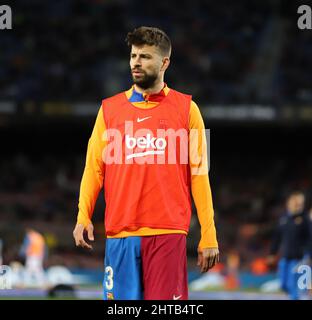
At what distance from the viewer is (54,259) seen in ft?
63.9

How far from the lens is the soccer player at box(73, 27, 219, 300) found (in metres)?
5.25

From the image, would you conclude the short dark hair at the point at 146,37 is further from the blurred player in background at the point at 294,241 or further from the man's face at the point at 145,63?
the blurred player in background at the point at 294,241

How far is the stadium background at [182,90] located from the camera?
68.5 ft

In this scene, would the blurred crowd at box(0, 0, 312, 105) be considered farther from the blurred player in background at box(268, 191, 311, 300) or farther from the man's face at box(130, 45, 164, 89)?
the man's face at box(130, 45, 164, 89)

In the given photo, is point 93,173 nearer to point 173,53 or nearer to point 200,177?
point 200,177

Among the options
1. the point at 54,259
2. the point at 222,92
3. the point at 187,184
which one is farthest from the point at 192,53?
the point at 187,184

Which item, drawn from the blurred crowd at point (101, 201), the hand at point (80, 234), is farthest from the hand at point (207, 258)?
the blurred crowd at point (101, 201)

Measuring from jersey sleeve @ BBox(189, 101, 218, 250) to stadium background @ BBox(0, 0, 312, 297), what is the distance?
45.9 feet

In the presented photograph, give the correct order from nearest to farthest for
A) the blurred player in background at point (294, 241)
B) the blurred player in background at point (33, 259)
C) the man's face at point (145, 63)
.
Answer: the man's face at point (145, 63) → the blurred player in background at point (294, 241) → the blurred player in background at point (33, 259)

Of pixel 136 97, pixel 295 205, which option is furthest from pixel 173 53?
pixel 136 97

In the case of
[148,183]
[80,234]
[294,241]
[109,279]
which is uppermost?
[294,241]

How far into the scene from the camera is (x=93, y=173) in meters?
5.46

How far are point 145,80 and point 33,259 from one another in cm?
1354
